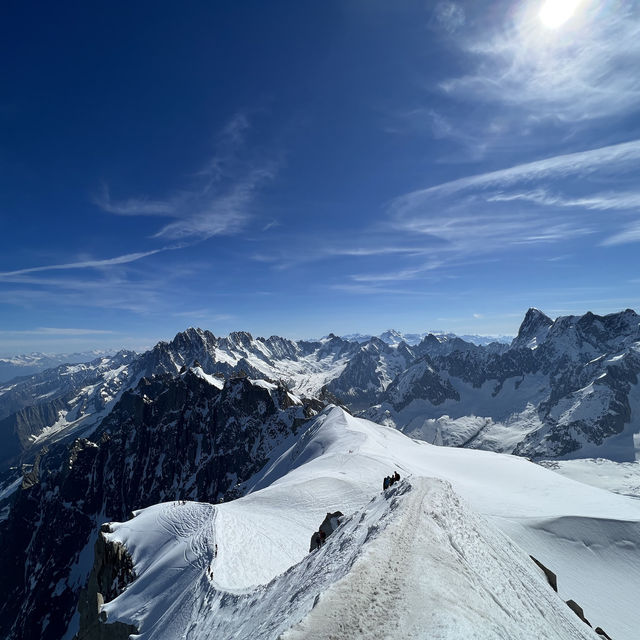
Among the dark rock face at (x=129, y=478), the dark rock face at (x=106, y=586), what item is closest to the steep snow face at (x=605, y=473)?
the dark rock face at (x=129, y=478)

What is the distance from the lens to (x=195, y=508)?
28.9 meters

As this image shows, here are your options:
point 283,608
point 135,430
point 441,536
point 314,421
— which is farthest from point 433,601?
point 135,430

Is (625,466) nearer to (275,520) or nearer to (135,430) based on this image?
(275,520)

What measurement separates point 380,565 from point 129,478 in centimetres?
17145

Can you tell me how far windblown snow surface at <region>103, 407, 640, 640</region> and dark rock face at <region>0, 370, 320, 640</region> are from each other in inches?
3233

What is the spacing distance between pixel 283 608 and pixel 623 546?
30.3 m

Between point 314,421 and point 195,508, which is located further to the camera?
point 314,421

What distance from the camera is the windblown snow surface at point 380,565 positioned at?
6859 millimetres

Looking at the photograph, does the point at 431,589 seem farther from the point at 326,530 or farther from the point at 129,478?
the point at 129,478

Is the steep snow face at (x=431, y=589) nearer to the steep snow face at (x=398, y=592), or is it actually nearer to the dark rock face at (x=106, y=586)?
the steep snow face at (x=398, y=592)

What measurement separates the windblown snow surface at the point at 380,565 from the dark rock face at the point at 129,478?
82.1 meters

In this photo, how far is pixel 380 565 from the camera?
7988 millimetres

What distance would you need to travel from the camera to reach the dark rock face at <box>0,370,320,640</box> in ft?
373

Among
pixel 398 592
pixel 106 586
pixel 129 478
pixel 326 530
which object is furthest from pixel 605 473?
pixel 129 478
